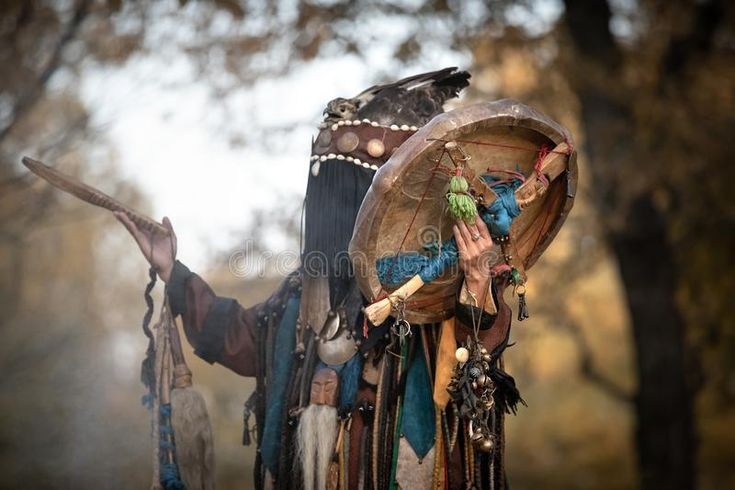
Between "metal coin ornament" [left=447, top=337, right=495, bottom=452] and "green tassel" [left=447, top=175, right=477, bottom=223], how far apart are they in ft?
1.40

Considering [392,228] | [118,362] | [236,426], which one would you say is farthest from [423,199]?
[236,426]

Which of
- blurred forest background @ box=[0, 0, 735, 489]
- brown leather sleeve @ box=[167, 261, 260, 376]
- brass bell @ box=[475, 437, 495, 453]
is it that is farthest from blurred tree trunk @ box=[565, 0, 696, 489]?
brass bell @ box=[475, 437, 495, 453]

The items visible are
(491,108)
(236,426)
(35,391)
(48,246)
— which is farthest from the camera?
(48,246)

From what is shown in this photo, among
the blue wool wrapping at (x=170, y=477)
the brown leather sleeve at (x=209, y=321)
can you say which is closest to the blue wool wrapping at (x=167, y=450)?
the blue wool wrapping at (x=170, y=477)

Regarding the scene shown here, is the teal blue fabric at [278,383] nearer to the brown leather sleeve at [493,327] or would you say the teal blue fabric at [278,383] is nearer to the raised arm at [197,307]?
the raised arm at [197,307]

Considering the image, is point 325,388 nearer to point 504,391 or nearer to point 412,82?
point 504,391

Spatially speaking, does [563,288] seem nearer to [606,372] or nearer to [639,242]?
[639,242]

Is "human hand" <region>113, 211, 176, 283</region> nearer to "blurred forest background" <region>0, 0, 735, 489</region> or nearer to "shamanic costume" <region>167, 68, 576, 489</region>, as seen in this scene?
"shamanic costume" <region>167, 68, 576, 489</region>

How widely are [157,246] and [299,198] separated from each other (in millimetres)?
1819

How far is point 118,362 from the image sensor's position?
6449 millimetres

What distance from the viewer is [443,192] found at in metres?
2.57

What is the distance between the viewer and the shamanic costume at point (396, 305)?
8.10ft

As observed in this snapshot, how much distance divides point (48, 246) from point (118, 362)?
2.53 metres

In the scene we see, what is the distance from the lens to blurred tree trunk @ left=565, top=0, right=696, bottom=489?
642 cm
